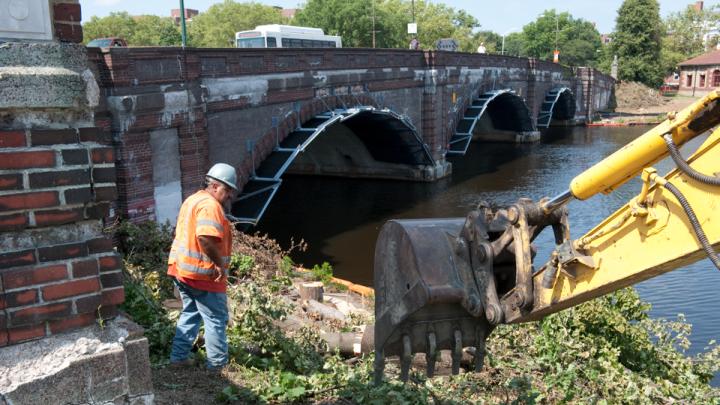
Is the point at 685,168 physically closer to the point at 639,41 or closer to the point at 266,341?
the point at 266,341

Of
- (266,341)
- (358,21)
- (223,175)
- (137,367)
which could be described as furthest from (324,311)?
(358,21)

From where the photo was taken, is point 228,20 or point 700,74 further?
point 700,74

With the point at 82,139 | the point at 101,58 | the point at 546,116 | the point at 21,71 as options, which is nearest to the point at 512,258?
the point at 82,139

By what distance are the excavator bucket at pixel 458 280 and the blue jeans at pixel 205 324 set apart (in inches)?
75.5

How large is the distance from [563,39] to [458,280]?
8354cm

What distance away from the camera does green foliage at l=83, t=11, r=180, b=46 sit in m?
56.6

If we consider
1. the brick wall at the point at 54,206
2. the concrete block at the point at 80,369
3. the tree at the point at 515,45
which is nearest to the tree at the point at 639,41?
the tree at the point at 515,45

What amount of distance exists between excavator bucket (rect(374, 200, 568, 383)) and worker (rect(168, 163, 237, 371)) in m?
1.84

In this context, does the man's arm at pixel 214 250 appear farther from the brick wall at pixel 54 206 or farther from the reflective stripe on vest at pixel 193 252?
the brick wall at pixel 54 206

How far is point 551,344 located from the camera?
6.19m

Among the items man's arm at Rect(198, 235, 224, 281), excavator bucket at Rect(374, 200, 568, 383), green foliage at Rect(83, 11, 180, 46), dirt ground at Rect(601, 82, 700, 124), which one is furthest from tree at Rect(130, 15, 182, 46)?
excavator bucket at Rect(374, 200, 568, 383)

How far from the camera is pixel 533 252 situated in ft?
10.1

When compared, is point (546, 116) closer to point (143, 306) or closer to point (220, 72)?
point (220, 72)

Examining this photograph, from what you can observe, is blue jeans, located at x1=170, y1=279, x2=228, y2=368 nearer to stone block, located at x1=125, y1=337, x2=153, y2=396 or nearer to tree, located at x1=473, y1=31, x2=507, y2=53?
stone block, located at x1=125, y1=337, x2=153, y2=396
